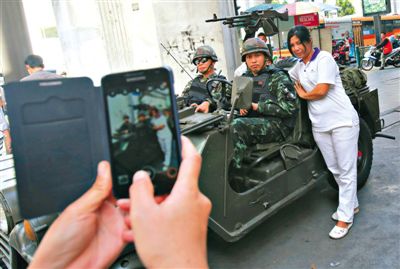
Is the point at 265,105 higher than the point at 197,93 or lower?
lower

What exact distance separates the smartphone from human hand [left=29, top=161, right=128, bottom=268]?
0.05 meters

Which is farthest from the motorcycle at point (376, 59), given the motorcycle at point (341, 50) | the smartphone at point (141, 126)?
the smartphone at point (141, 126)

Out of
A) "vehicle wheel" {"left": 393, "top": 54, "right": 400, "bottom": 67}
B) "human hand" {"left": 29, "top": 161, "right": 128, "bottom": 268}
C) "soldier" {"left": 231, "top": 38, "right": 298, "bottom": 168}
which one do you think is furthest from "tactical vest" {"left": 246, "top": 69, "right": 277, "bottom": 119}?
"vehicle wheel" {"left": 393, "top": 54, "right": 400, "bottom": 67}

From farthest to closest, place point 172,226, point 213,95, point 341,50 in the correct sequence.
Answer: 1. point 341,50
2. point 213,95
3. point 172,226

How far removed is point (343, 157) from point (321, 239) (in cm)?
70

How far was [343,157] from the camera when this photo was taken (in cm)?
331

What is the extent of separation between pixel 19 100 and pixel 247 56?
2.78 metres

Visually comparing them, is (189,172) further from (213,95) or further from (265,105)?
(213,95)

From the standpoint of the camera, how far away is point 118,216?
1.03 meters

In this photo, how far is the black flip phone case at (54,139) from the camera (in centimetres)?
101

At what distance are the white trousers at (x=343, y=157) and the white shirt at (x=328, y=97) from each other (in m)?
0.07

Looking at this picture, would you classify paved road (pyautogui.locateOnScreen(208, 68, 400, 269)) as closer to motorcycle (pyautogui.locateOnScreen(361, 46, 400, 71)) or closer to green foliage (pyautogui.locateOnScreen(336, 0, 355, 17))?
motorcycle (pyautogui.locateOnScreen(361, 46, 400, 71))

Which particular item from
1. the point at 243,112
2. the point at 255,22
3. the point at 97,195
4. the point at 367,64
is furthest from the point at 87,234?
the point at 367,64

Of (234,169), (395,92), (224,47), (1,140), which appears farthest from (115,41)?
(395,92)
